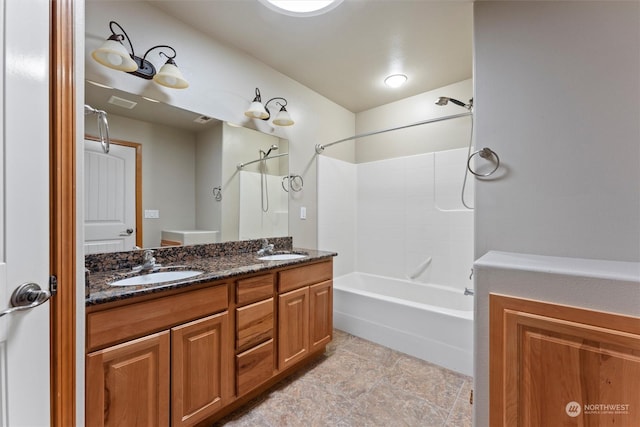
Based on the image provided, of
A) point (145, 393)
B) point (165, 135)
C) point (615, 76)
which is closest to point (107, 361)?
point (145, 393)

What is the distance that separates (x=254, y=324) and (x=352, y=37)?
2.09m

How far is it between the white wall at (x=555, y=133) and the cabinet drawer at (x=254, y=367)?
43.8 inches

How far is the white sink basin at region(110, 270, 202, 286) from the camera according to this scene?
1.37 m

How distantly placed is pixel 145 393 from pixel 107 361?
0.76ft

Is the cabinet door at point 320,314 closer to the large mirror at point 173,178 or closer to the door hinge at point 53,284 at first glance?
the large mirror at point 173,178

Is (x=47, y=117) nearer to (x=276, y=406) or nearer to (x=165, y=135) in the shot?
(x=165, y=135)

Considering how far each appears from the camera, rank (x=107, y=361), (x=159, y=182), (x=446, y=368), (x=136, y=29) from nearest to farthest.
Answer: (x=107, y=361), (x=136, y=29), (x=159, y=182), (x=446, y=368)

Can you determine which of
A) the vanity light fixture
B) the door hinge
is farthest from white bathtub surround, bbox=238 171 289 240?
the door hinge

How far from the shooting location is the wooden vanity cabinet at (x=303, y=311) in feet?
5.76

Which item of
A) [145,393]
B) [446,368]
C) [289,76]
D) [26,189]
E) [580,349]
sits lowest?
[446,368]

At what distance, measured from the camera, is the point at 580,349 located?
2.65ft

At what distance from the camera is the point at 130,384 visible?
110 centimetres

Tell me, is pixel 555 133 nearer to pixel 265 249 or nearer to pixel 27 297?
pixel 265 249

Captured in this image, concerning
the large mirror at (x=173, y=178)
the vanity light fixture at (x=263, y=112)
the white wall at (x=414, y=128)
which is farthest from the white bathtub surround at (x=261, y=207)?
the white wall at (x=414, y=128)
